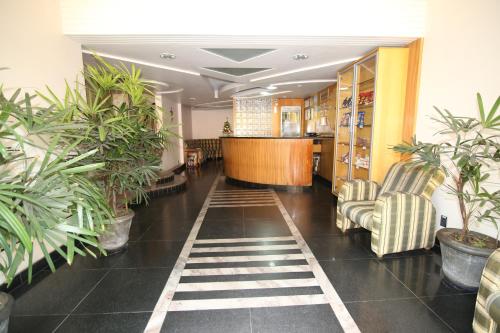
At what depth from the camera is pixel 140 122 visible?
2.54 meters

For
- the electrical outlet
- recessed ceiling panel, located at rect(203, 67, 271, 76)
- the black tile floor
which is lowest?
the black tile floor

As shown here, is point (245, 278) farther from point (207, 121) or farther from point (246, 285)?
point (207, 121)

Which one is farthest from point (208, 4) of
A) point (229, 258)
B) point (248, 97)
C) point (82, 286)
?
point (248, 97)

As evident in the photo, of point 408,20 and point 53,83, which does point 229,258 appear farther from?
point 408,20

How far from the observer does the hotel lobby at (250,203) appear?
62.8 inches

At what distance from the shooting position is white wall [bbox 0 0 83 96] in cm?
215

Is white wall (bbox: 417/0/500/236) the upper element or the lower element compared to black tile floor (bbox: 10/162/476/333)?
upper

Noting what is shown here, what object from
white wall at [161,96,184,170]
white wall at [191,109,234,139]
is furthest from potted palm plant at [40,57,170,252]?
white wall at [191,109,234,139]

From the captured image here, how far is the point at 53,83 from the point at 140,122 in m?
1.16

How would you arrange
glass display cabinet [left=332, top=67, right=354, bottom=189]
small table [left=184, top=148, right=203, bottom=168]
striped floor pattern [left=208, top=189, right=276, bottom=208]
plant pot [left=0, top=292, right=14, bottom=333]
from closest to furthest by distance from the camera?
plant pot [left=0, top=292, right=14, bottom=333]
glass display cabinet [left=332, top=67, right=354, bottom=189]
striped floor pattern [left=208, top=189, right=276, bottom=208]
small table [left=184, top=148, right=203, bottom=168]

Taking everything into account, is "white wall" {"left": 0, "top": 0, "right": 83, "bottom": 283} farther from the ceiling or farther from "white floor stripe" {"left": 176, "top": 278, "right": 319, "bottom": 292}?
"white floor stripe" {"left": 176, "top": 278, "right": 319, "bottom": 292}

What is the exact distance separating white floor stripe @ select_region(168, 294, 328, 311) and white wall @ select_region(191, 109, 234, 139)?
34.8ft

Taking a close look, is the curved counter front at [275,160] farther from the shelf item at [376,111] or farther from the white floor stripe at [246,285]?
the white floor stripe at [246,285]

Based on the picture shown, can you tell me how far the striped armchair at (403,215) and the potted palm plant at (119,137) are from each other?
2398 mm
